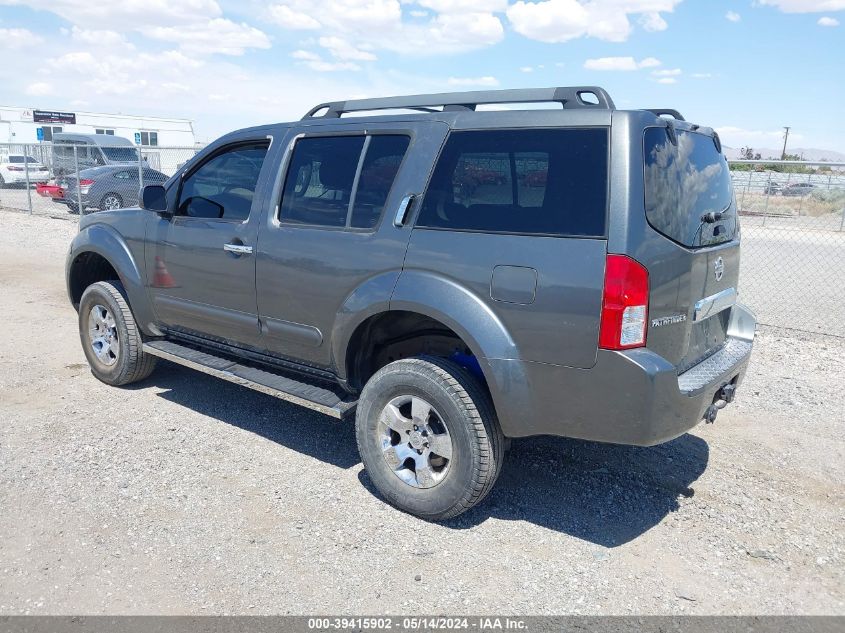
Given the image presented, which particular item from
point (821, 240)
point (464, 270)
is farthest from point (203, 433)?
point (821, 240)

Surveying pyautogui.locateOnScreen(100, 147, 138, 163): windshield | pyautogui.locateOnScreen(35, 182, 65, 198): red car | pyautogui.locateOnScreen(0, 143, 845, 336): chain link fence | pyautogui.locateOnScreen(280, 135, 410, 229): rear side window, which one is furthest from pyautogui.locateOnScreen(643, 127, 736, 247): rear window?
pyautogui.locateOnScreen(100, 147, 138, 163): windshield

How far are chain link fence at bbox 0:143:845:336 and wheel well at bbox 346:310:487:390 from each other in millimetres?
5531

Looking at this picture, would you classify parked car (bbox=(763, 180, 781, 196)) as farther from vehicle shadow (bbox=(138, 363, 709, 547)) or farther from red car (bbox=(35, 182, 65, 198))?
red car (bbox=(35, 182, 65, 198))

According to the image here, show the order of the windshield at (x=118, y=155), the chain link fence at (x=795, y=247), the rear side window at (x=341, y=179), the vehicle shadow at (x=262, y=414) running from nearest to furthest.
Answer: the rear side window at (x=341, y=179), the vehicle shadow at (x=262, y=414), the chain link fence at (x=795, y=247), the windshield at (x=118, y=155)

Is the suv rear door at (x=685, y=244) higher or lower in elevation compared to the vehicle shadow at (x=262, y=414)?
higher

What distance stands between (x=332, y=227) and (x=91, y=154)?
2085 cm

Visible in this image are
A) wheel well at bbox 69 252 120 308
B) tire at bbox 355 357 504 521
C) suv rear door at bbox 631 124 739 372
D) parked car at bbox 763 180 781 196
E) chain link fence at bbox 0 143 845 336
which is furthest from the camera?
parked car at bbox 763 180 781 196

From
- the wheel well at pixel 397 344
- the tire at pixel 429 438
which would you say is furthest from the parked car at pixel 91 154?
the tire at pixel 429 438

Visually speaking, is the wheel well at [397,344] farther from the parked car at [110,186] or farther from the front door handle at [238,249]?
the parked car at [110,186]

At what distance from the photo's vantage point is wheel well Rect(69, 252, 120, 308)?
5564 millimetres

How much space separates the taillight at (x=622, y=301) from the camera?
293 centimetres

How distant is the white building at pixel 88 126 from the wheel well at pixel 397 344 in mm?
34516

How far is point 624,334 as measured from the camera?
2953mm

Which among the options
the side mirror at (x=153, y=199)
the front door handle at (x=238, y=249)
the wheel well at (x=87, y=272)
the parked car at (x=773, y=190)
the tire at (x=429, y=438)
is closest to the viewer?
the tire at (x=429, y=438)
